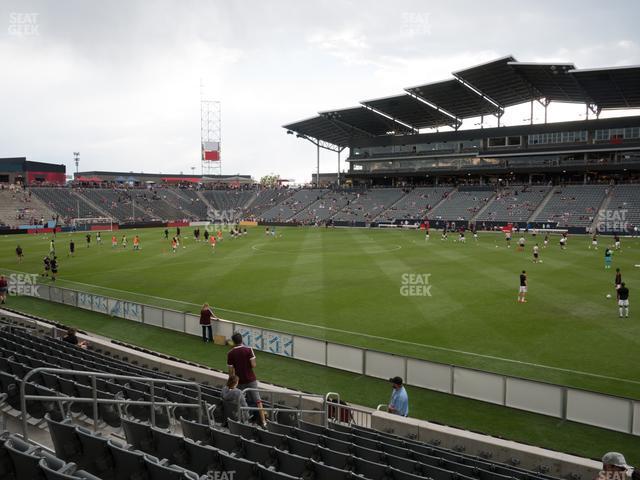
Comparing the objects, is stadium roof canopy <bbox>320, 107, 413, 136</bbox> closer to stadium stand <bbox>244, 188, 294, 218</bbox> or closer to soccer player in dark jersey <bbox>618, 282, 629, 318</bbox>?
stadium stand <bbox>244, 188, 294, 218</bbox>

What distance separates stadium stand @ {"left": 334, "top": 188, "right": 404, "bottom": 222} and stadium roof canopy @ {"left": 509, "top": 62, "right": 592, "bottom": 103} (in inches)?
1288

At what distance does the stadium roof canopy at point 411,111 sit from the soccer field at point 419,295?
36803 millimetres

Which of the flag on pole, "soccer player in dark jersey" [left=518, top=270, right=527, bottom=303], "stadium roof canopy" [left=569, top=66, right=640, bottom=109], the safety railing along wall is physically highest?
"stadium roof canopy" [left=569, top=66, right=640, bottom=109]

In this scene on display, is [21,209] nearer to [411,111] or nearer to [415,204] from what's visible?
[415,204]

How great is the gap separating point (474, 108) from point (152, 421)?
8172 cm

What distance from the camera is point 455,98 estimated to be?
76.3 metres

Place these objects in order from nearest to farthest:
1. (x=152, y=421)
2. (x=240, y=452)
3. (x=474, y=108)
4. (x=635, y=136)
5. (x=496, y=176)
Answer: (x=240, y=452), (x=152, y=421), (x=635, y=136), (x=474, y=108), (x=496, y=176)

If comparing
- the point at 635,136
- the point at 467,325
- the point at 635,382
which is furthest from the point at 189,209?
the point at 635,382

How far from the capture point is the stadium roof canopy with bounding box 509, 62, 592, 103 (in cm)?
6072

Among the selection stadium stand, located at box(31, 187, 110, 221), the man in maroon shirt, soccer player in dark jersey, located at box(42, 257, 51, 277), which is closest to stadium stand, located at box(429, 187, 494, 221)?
soccer player in dark jersey, located at box(42, 257, 51, 277)

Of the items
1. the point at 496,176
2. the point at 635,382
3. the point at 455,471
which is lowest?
the point at 635,382

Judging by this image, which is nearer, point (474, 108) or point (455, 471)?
point (455, 471)

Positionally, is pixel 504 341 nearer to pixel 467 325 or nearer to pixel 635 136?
pixel 467 325

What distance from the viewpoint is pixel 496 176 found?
89.8 m
